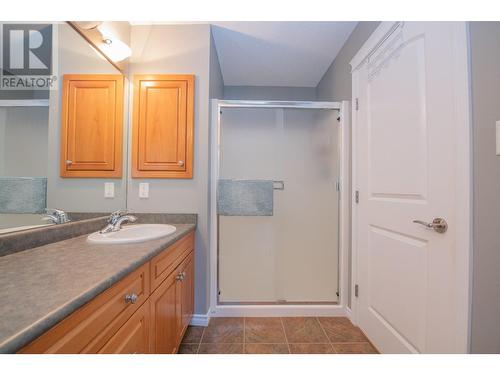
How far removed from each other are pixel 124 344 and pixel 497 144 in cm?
147

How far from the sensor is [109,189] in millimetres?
1422

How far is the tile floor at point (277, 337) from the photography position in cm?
131

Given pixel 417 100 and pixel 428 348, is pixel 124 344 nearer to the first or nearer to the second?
pixel 428 348

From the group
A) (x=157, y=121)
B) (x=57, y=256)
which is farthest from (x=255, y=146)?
(x=57, y=256)

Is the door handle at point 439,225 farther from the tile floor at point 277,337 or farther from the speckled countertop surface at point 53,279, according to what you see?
the speckled countertop surface at point 53,279

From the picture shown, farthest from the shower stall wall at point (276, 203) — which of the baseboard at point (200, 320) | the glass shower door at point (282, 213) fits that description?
the baseboard at point (200, 320)

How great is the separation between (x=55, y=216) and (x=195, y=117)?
1.06 m

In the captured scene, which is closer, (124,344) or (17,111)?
(124,344)

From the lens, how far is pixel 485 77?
741 mm

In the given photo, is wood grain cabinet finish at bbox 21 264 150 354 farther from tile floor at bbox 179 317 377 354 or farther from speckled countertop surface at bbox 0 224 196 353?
tile floor at bbox 179 317 377 354

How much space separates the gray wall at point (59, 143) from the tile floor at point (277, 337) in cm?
113

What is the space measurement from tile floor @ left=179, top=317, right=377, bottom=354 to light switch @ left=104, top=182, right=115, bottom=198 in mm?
1147

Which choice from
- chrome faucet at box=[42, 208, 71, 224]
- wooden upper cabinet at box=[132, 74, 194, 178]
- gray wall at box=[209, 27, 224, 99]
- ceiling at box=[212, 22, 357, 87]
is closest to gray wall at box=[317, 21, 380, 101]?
ceiling at box=[212, 22, 357, 87]

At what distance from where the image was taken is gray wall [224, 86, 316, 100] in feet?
8.76
